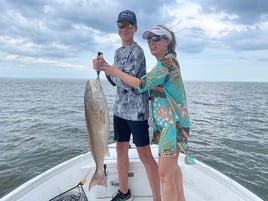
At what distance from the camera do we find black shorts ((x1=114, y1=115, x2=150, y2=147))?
3033mm

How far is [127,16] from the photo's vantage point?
293cm

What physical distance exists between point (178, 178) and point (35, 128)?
11.6m

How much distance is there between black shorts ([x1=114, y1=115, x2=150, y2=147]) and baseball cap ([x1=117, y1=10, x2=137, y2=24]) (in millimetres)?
1176

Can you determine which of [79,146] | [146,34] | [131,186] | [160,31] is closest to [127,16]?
[146,34]

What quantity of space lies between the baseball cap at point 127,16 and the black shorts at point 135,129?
118cm

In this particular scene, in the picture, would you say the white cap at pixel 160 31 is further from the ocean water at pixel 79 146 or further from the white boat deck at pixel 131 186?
the ocean water at pixel 79 146

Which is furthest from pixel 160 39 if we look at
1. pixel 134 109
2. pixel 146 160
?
pixel 146 160

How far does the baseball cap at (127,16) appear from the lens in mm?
2920

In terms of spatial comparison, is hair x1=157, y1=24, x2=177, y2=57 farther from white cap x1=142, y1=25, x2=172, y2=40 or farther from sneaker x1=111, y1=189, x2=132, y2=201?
sneaker x1=111, y1=189, x2=132, y2=201

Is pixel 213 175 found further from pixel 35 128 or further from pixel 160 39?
pixel 35 128

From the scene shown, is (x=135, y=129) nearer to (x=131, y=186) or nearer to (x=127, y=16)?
(x=131, y=186)

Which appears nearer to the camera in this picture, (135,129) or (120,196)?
(135,129)

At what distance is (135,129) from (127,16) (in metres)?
1.31

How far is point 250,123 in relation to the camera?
15562 mm
